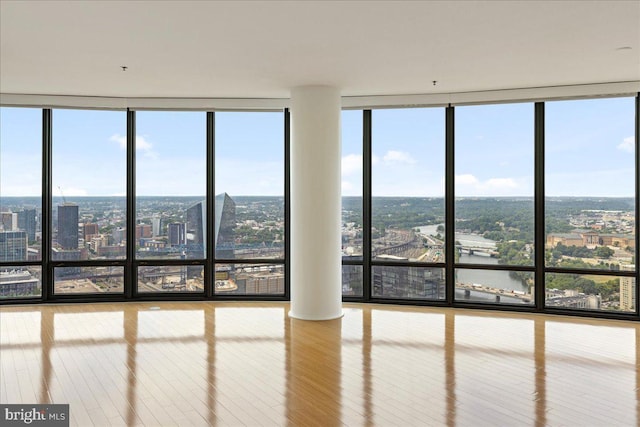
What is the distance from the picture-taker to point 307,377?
179 inches

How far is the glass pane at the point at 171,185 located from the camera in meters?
7.91

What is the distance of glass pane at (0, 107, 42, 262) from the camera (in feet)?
24.9

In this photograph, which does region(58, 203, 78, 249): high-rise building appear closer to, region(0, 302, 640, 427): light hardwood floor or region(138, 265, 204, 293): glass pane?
region(138, 265, 204, 293): glass pane

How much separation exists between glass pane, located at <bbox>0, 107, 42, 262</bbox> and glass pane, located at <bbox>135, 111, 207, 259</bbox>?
1221 mm

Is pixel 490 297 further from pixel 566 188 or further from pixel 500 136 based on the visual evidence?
pixel 500 136

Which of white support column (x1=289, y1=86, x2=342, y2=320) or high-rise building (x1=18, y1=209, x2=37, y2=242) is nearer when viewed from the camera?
white support column (x1=289, y1=86, x2=342, y2=320)

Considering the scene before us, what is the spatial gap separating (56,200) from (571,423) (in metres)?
7.07

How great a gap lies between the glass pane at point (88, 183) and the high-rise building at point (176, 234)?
2.20 ft

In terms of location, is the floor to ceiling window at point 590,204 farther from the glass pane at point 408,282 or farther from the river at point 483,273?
the glass pane at point 408,282

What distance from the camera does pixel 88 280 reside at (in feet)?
25.7

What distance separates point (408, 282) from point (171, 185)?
374cm

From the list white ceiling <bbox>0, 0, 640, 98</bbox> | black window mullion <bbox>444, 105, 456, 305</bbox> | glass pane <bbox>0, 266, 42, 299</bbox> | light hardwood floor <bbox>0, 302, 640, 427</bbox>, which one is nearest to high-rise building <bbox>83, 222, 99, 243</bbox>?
glass pane <bbox>0, 266, 42, 299</bbox>

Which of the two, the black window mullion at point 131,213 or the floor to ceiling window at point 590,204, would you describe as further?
the black window mullion at point 131,213

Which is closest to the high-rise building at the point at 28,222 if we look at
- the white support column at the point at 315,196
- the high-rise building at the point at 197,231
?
the high-rise building at the point at 197,231
